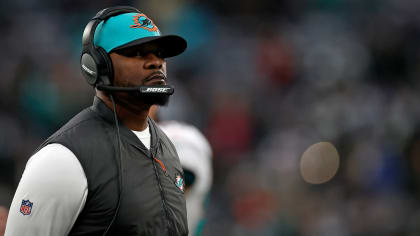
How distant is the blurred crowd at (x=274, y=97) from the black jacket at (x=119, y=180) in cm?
481

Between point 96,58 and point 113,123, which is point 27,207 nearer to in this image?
point 113,123

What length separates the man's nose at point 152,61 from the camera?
2.36 m

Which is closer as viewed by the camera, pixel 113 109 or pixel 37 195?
pixel 37 195

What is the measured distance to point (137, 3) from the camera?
395 inches

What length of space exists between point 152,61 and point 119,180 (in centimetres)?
45

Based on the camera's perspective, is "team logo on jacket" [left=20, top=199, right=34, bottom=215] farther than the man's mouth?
No

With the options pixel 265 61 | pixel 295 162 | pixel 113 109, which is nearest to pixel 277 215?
pixel 295 162

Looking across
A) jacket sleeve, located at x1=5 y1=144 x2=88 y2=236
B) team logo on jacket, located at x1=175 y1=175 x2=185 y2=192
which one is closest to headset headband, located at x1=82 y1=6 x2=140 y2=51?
jacket sleeve, located at x1=5 y1=144 x2=88 y2=236

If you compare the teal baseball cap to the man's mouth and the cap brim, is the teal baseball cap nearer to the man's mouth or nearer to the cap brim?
the cap brim

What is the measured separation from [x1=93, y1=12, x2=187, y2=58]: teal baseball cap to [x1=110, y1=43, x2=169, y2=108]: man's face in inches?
1.2

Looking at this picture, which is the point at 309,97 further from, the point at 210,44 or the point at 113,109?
the point at 113,109

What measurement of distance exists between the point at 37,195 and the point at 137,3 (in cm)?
819

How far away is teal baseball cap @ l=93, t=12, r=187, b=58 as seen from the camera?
232 centimetres

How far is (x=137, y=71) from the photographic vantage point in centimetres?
234
